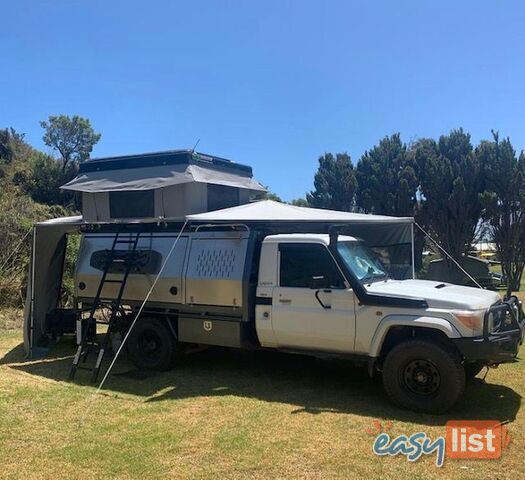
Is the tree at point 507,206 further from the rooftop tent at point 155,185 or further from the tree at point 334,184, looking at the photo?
the rooftop tent at point 155,185

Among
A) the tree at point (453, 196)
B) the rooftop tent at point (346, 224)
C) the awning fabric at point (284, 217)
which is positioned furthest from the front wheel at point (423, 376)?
the tree at point (453, 196)

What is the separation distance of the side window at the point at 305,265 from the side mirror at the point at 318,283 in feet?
0.24

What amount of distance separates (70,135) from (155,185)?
31.5 m

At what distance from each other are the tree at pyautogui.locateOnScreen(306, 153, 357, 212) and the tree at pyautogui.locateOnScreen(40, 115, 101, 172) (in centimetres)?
1784

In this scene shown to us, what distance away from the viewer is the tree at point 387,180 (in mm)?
22859

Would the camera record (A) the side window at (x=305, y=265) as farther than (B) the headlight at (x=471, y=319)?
Yes

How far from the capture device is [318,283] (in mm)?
6145

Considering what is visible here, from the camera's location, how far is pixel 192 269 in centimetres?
730

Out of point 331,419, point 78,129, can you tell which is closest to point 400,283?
point 331,419

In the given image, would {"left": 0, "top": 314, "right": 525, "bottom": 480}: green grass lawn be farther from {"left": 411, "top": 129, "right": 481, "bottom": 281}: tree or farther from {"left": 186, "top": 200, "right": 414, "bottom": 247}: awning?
{"left": 411, "top": 129, "right": 481, "bottom": 281}: tree

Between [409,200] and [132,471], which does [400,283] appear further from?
[409,200]

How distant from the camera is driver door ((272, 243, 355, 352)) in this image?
20.0 ft

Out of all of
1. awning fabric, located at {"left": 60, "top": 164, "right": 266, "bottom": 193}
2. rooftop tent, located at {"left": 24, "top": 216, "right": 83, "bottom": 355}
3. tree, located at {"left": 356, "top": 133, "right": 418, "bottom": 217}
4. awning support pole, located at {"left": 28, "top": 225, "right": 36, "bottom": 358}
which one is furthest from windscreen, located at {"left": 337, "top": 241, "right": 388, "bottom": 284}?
tree, located at {"left": 356, "top": 133, "right": 418, "bottom": 217}

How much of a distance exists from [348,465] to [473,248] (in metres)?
19.4
